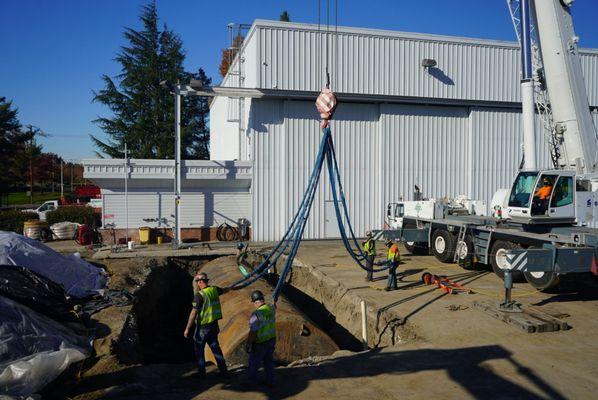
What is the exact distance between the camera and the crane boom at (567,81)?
1304cm

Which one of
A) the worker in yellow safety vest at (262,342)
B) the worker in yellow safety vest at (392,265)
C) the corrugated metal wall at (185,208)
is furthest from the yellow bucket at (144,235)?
the worker in yellow safety vest at (262,342)

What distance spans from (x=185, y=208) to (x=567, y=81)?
52.8ft

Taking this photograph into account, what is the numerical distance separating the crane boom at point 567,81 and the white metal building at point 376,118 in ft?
33.6

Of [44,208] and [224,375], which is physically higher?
[44,208]

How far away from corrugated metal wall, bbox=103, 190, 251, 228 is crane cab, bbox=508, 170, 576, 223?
1341cm

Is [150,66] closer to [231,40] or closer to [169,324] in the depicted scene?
[231,40]

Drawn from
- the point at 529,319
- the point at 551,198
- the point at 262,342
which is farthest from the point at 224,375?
the point at 551,198

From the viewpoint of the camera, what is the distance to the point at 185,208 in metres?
22.1

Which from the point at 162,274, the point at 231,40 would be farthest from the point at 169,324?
the point at 231,40

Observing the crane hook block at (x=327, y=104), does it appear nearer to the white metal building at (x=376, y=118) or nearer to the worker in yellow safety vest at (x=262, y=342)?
the worker in yellow safety vest at (x=262, y=342)

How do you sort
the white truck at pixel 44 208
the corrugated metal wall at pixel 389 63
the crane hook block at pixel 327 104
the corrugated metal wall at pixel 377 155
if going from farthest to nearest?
the white truck at pixel 44 208 < the corrugated metal wall at pixel 377 155 < the corrugated metal wall at pixel 389 63 < the crane hook block at pixel 327 104

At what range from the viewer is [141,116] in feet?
142

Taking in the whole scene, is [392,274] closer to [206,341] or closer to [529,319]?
[529,319]

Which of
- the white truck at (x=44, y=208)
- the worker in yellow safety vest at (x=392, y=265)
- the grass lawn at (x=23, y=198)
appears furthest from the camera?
the grass lawn at (x=23, y=198)
